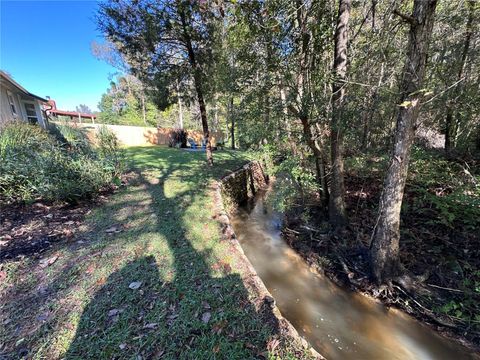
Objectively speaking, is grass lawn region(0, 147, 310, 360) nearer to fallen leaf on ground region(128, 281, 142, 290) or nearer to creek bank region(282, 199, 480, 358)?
fallen leaf on ground region(128, 281, 142, 290)

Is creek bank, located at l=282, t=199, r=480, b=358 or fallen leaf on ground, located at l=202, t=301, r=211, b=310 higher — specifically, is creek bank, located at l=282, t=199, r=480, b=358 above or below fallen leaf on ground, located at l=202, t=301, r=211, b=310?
below

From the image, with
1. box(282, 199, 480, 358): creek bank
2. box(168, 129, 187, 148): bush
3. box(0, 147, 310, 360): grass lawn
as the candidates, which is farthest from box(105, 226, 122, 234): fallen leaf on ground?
box(168, 129, 187, 148): bush

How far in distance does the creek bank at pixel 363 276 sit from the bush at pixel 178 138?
1231 cm

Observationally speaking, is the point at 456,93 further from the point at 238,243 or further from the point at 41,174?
the point at 41,174

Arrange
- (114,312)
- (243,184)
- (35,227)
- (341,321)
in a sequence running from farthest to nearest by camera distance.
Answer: (243,184), (35,227), (341,321), (114,312)

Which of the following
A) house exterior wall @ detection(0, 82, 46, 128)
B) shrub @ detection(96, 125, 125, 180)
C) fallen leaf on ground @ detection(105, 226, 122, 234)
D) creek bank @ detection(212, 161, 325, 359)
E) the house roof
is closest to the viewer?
creek bank @ detection(212, 161, 325, 359)

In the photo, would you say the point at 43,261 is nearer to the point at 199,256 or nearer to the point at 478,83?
the point at 199,256

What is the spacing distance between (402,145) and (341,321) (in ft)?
8.12

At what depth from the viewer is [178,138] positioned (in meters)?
15.7

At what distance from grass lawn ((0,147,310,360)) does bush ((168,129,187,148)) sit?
12.4 meters

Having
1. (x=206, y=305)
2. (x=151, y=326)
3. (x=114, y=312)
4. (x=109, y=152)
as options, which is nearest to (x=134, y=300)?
(x=114, y=312)

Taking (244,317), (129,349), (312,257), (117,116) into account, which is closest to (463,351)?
(312,257)

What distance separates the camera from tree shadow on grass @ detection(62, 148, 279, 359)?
71.5 inches

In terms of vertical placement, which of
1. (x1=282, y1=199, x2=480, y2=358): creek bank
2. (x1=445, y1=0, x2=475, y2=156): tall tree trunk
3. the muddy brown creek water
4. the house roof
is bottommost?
the muddy brown creek water
